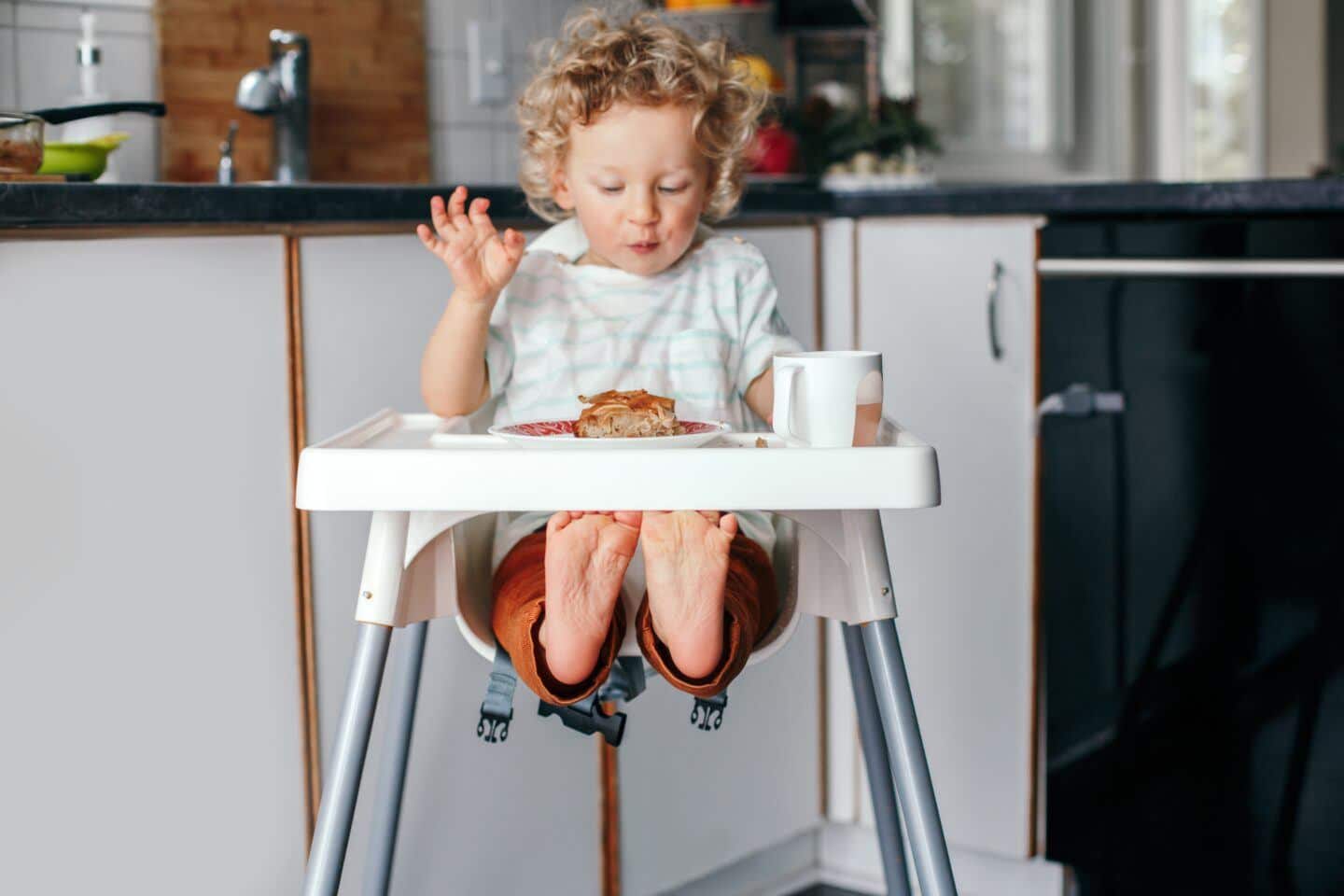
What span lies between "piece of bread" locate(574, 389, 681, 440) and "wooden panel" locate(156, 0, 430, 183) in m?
0.89

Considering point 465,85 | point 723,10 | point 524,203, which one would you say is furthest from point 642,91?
point 723,10

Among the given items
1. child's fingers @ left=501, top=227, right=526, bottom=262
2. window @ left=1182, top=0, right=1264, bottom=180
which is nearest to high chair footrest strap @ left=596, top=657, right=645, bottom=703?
child's fingers @ left=501, top=227, right=526, bottom=262

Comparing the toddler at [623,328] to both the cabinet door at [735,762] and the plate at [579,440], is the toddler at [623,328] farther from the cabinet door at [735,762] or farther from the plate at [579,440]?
the cabinet door at [735,762]

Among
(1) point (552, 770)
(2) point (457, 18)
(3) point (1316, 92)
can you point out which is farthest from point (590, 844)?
(3) point (1316, 92)

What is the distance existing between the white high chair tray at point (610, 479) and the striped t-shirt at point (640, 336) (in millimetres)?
334

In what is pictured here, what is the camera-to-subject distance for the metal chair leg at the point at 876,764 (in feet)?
4.57

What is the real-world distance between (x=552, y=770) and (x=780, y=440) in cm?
68

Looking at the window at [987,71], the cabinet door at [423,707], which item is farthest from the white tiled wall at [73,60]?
the window at [987,71]

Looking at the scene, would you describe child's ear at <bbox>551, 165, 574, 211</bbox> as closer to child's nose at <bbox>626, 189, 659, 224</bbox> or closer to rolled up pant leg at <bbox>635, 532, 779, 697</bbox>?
child's nose at <bbox>626, 189, 659, 224</bbox>

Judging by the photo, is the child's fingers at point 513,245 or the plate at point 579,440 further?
the child's fingers at point 513,245

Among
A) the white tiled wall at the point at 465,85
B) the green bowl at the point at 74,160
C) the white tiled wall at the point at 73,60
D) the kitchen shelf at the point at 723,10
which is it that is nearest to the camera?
the green bowl at the point at 74,160

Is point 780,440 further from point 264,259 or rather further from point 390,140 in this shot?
point 390,140

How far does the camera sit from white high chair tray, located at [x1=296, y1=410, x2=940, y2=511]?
100cm

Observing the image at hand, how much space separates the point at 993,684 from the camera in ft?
6.23
